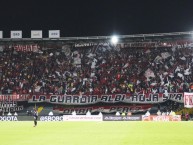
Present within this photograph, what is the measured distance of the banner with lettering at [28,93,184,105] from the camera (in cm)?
4972

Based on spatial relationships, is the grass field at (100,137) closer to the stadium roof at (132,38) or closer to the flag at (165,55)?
the stadium roof at (132,38)

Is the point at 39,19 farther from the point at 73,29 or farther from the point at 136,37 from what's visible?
the point at 136,37

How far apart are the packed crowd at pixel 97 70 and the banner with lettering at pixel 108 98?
92 cm

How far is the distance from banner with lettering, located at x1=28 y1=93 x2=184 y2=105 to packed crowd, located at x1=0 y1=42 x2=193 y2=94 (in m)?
0.92

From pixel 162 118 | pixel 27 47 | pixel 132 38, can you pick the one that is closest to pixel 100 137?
pixel 162 118

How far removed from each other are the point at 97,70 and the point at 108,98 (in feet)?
22.1

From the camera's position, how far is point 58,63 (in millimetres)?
59625

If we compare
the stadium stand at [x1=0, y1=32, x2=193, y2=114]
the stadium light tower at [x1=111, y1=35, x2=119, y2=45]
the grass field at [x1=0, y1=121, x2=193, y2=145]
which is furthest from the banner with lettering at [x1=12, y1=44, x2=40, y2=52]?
the grass field at [x1=0, y1=121, x2=193, y2=145]

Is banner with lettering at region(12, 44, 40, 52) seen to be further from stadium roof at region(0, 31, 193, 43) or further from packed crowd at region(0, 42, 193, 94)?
stadium roof at region(0, 31, 193, 43)

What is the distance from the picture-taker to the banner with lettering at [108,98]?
4972cm

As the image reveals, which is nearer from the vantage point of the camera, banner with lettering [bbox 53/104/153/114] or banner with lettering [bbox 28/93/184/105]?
banner with lettering [bbox 28/93/184/105]

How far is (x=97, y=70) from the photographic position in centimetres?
5716

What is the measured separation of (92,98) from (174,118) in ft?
37.1

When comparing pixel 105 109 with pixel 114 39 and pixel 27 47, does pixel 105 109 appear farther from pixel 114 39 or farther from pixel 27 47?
pixel 27 47
